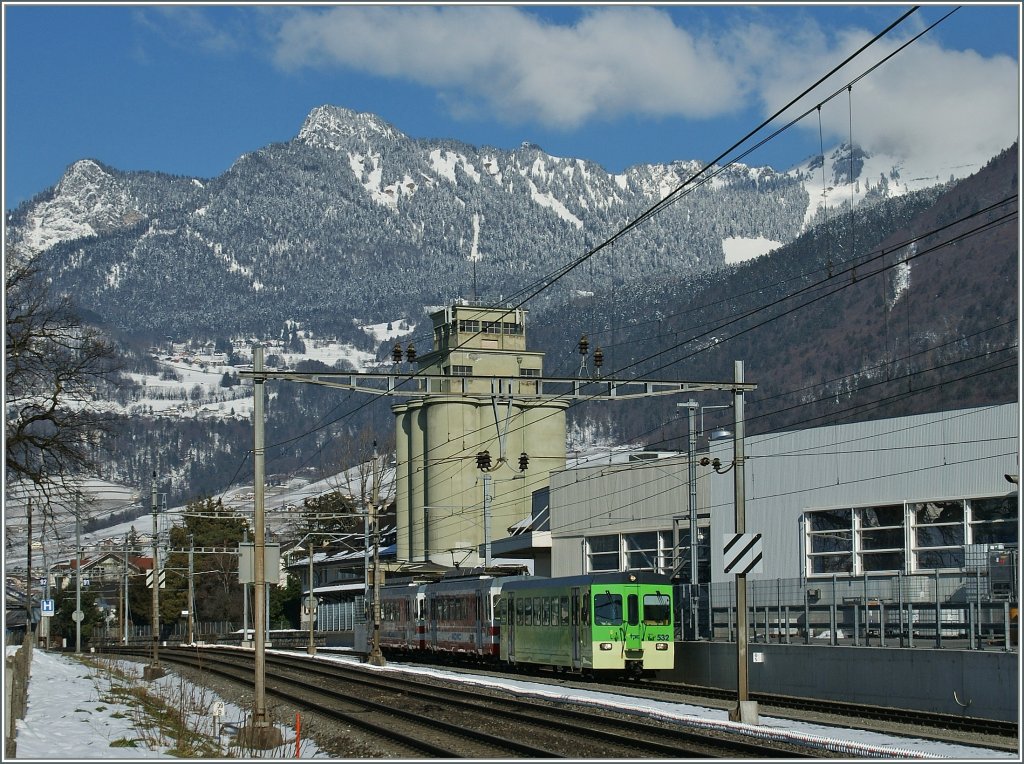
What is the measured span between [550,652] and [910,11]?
28.8 meters

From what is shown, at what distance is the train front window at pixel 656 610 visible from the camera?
134ft

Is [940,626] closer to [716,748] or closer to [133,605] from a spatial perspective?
[716,748]

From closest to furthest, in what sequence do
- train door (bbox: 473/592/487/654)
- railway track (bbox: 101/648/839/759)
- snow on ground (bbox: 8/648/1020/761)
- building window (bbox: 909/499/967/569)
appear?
snow on ground (bbox: 8/648/1020/761) → railway track (bbox: 101/648/839/759) → building window (bbox: 909/499/967/569) → train door (bbox: 473/592/487/654)

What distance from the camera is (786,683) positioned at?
36906mm

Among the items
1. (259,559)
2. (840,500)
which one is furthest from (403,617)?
(259,559)

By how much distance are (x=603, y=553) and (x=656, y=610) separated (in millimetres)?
21112

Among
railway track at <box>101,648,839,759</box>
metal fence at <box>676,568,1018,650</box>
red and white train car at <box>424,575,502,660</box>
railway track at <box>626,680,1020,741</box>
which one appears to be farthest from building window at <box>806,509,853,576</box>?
railway track at <box>101,648,839,759</box>

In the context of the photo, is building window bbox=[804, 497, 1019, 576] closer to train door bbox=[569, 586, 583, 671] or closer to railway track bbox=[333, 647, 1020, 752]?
railway track bbox=[333, 647, 1020, 752]

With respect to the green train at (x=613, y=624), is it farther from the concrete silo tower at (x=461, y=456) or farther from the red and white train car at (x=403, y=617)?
the concrete silo tower at (x=461, y=456)

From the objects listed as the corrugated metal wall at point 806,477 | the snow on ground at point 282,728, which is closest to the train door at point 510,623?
the snow on ground at point 282,728

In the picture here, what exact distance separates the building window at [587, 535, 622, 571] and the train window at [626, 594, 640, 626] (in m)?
20.2

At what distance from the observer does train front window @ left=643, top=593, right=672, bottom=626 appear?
134 ft

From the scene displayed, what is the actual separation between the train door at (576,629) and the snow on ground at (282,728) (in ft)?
4.23

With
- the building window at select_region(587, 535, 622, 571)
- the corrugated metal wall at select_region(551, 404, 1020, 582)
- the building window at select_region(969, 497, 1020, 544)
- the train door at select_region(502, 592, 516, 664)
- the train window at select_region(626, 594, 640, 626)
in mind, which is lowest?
the train door at select_region(502, 592, 516, 664)
